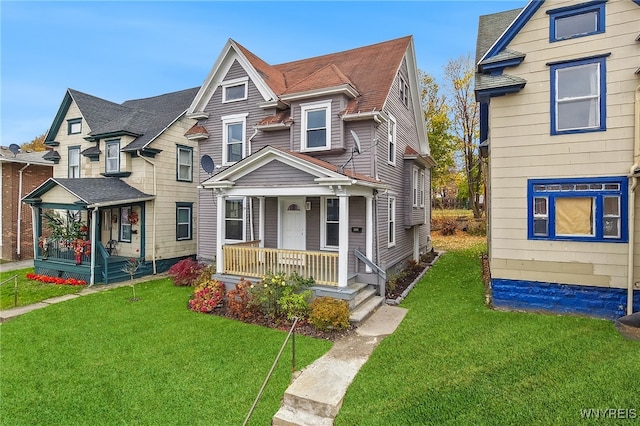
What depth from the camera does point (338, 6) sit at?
12.9m

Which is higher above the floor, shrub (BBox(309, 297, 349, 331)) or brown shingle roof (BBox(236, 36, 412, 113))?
brown shingle roof (BBox(236, 36, 412, 113))

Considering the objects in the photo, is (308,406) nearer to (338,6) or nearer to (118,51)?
(338,6)

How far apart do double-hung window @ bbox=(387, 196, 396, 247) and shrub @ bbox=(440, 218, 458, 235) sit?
15.1 meters

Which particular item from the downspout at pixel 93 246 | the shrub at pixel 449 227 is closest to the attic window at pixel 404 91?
the downspout at pixel 93 246

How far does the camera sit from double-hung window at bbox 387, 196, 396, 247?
39.5 feet

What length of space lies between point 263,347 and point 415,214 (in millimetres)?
9926

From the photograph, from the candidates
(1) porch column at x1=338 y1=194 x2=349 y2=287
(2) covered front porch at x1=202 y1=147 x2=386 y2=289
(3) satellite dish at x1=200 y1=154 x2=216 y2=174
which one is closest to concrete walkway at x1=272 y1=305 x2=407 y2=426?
(1) porch column at x1=338 y1=194 x2=349 y2=287

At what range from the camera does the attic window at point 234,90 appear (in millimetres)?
12461

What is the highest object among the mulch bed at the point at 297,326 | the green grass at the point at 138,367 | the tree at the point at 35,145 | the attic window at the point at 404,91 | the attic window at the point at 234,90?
the tree at the point at 35,145

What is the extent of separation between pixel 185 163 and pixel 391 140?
1045cm

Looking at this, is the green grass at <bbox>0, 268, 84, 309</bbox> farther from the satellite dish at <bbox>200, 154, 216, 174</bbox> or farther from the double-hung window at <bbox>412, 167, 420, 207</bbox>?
the double-hung window at <bbox>412, 167, 420, 207</bbox>

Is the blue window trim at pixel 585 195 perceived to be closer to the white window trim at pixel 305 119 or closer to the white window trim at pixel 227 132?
the white window trim at pixel 305 119

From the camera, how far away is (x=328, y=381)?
212 inches

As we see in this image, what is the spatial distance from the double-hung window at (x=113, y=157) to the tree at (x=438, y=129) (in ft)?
73.1
